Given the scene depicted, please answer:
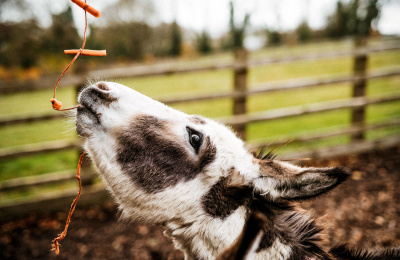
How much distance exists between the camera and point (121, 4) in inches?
494

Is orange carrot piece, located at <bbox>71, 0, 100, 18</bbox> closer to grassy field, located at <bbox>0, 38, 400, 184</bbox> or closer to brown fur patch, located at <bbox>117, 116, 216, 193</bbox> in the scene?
brown fur patch, located at <bbox>117, 116, 216, 193</bbox>

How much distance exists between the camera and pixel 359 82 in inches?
215

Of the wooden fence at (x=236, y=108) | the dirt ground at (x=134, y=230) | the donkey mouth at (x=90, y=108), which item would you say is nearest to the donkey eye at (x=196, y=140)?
the donkey mouth at (x=90, y=108)

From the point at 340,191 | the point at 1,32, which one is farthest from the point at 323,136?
the point at 1,32

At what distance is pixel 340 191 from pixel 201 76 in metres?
10.7

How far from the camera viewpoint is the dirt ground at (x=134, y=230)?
10.9 feet

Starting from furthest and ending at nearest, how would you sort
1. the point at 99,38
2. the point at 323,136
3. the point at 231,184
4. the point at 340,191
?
the point at 99,38 → the point at 323,136 → the point at 340,191 → the point at 231,184

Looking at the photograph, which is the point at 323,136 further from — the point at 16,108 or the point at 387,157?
the point at 16,108

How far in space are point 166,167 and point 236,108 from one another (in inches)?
131

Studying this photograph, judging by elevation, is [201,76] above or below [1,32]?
below

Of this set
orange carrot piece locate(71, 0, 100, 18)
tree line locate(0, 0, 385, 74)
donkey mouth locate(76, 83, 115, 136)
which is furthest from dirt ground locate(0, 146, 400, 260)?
tree line locate(0, 0, 385, 74)

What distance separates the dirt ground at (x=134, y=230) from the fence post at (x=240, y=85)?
1.73 meters

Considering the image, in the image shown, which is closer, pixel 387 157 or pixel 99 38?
pixel 387 157

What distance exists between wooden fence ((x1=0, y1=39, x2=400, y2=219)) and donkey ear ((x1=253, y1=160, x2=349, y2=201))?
288 centimetres
